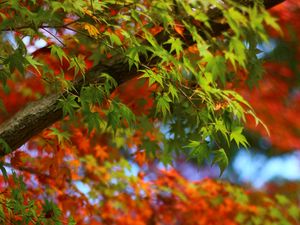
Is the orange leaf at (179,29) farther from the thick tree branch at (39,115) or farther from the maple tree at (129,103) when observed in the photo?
the thick tree branch at (39,115)

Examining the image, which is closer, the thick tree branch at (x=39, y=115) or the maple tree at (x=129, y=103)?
the maple tree at (x=129, y=103)

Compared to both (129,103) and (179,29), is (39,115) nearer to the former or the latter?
(179,29)

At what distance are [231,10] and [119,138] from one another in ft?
7.34

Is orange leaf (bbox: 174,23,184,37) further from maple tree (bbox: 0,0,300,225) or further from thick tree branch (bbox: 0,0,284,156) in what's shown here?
thick tree branch (bbox: 0,0,284,156)

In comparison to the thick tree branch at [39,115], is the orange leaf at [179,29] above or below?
above

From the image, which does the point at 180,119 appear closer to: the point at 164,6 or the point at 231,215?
the point at 164,6

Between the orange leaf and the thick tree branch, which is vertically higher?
the orange leaf

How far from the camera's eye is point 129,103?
4.16m

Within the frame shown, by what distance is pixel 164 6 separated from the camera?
2773 millimetres

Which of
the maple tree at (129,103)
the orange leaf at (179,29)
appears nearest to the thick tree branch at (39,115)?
the maple tree at (129,103)

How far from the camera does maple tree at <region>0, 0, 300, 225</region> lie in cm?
278

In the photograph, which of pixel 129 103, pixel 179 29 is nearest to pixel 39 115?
pixel 179 29

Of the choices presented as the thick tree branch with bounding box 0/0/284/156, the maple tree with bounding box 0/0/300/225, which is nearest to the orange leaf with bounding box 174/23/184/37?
the maple tree with bounding box 0/0/300/225

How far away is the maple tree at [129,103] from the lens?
2781 millimetres
